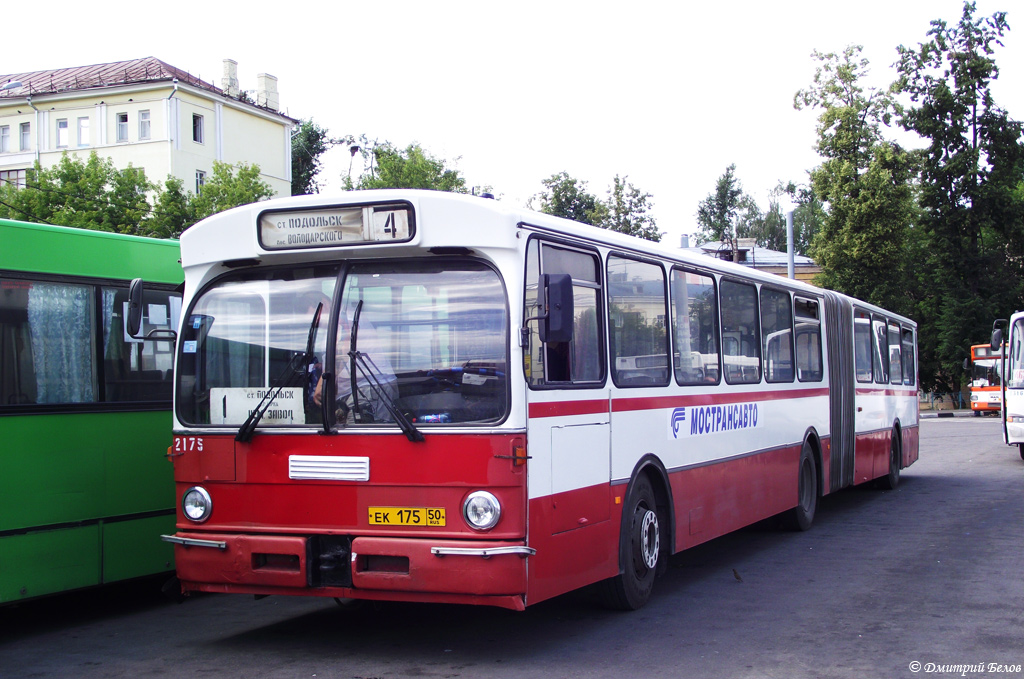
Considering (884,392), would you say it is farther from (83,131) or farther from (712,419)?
(83,131)

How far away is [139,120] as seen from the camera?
54.0 metres

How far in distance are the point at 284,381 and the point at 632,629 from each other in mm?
2979

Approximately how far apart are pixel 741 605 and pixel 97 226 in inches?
1276

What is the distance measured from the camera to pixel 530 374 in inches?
250

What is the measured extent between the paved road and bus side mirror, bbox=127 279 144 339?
2148 millimetres

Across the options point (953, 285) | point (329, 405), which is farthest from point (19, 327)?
point (953, 285)

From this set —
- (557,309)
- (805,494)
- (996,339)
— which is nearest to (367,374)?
(557,309)

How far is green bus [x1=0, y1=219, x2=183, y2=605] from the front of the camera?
7246mm

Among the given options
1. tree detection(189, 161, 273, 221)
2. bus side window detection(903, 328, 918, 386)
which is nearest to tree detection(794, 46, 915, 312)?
tree detection(189, 161, 273, 221)

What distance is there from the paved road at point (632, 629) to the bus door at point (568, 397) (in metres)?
0.95

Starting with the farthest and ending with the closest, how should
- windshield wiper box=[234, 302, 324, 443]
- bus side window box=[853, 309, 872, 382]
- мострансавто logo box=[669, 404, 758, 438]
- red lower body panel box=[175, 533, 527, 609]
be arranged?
bus side window box=[853, 309, 872, 382] → мострансавто logo box=[669, 404, 758, 438] → windshield wiper box=[234, 302, 324, 443] → red lower body panel box=[175, 533, 527, 609]

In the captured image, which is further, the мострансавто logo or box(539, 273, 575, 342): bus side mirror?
the мострансавто logo

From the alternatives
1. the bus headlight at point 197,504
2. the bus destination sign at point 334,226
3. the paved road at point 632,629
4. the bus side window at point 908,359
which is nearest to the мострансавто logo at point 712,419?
the paved road at point 632,629

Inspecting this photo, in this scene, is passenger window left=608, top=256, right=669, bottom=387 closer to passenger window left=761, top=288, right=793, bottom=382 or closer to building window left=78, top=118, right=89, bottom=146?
passenger window left=761, top=288, right=793, bottom=382
